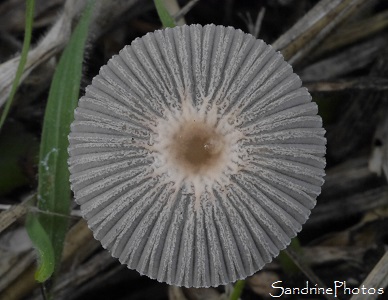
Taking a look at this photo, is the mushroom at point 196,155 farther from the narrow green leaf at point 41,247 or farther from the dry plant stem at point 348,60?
the dry plant stem at point 348,60

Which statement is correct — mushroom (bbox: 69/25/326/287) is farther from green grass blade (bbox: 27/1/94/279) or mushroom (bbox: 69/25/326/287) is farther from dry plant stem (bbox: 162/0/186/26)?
dry plant stem (bbox: 162/0/186/26)

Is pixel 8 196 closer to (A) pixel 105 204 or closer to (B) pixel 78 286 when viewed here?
(B) pixel 78 286

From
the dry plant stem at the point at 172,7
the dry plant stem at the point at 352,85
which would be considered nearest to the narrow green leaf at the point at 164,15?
the dry plant stem at the point at 172,7

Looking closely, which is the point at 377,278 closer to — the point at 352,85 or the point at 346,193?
the point at 346,193

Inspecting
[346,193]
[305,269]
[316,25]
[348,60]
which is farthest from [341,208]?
[316,25]

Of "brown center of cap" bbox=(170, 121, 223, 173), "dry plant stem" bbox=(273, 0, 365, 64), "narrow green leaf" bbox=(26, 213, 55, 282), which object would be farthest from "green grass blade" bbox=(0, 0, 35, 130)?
"dry plant stem" bbox=(273, 0, 365, 64)

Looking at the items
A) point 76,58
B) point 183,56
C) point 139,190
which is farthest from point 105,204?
point 76,58
